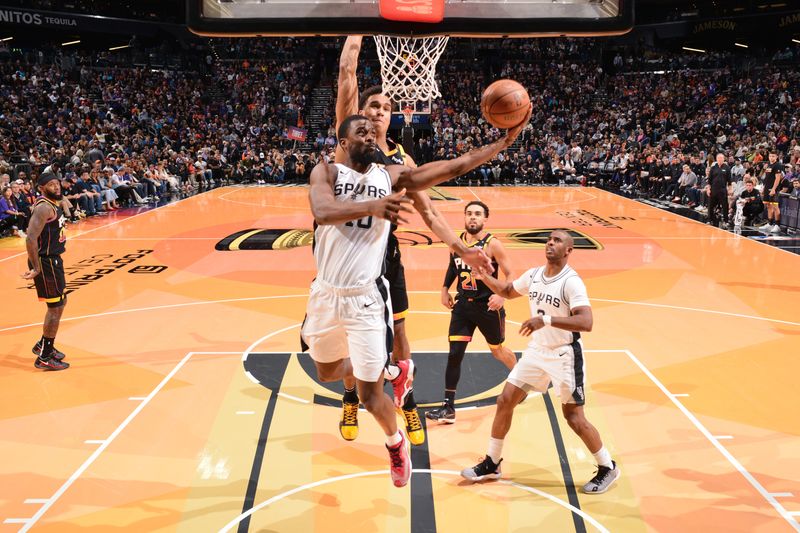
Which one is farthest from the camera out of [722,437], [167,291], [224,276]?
[224,276]

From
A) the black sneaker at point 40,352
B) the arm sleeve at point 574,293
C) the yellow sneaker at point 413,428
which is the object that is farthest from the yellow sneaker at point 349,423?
the black sneaker at point 40,352

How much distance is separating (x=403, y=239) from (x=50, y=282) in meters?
8.33

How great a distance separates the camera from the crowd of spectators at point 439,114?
2536 cm

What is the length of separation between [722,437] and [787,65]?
3175 cm

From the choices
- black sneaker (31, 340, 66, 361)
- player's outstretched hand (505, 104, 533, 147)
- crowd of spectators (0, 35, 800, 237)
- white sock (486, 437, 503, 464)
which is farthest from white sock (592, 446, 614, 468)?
crowd of spectators (0, 35, 800, 237)

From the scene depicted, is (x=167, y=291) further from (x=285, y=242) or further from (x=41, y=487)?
(x=41, y=487)

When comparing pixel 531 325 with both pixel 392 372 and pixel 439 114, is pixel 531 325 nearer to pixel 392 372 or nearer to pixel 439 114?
pixel 392 372

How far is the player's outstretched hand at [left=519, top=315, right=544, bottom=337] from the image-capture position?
13.7ft

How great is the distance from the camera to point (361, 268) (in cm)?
412

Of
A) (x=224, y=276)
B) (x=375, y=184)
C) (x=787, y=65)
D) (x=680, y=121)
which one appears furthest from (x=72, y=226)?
(x=787, y=65)

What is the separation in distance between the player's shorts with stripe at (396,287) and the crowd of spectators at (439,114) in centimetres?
1716

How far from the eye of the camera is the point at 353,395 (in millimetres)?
4953

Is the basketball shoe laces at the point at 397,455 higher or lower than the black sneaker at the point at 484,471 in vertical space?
higher

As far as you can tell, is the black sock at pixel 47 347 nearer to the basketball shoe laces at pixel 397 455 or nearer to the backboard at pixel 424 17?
the backboard at pixel 424 17
